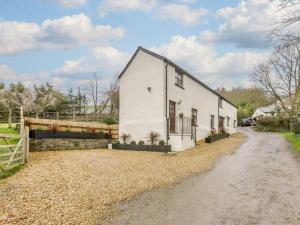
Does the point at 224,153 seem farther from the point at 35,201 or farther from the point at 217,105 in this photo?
the point at 217,105

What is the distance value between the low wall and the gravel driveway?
391 inches

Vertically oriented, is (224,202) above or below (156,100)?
below

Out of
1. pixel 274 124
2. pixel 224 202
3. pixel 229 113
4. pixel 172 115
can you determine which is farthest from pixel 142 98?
pixel 274 124

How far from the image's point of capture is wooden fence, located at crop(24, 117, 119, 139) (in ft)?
62.9

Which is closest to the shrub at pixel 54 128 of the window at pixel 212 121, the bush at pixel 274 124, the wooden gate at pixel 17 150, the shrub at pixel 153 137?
the wooden gate at pixel 17 150

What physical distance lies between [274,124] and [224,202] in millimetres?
41957

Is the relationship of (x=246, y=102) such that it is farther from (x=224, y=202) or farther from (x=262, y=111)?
(x=224, y=202)

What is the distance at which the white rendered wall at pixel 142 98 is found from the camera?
21859 millimetres

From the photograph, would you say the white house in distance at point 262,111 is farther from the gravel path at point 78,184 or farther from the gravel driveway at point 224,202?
the gravel driveway at point 224,202

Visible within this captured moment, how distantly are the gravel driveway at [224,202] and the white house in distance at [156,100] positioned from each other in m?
8.36

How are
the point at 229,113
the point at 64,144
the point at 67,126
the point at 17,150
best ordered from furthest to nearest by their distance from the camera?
the point at 229,113 → the point at 67,126 → the point at 64,144 → the point at 17,150

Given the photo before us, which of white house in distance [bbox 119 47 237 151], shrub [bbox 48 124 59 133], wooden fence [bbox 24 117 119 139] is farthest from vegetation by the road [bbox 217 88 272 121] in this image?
shrub [bbox 48 124 59 133]

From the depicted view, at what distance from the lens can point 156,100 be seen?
72.2ft

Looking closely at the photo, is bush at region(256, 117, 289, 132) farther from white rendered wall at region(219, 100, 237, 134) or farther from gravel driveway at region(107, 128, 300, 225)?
gravel driveway at region(107, 128, 300, 225)
